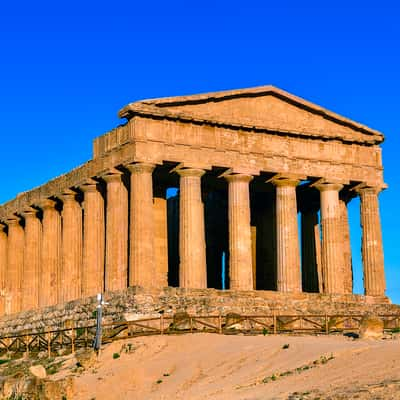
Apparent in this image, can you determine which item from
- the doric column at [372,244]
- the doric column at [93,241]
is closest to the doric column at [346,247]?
the doric column at [372,244]

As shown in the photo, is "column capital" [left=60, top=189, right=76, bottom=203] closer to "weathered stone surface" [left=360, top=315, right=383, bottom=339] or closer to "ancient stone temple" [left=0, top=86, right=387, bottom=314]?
"ancient stone temple" [left=0, top=86, right=387, bottom=314]

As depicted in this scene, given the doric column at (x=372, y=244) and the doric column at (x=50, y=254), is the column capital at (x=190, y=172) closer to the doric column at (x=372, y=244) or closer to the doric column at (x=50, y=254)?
the doric column at (x=372, y=244)

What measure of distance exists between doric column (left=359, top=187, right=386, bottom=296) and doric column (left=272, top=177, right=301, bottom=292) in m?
5.29

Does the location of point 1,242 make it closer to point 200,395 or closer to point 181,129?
point 181,129

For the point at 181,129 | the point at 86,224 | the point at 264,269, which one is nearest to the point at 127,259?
the point at 86,224

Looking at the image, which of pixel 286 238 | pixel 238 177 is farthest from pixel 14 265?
pixel 286 238

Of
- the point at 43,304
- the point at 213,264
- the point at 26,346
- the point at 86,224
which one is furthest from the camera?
the point at 213,264

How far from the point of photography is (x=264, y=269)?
67562 mm

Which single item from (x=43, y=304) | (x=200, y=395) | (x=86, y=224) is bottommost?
(x=200, y=395)

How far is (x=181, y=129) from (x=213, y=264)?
14.9 m

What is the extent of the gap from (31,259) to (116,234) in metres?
13.2

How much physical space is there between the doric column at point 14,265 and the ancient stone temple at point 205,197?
293 cm

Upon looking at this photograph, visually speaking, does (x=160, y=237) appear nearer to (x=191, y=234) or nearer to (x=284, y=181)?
(x=191, y=234)

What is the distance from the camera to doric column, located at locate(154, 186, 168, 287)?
62031mm
